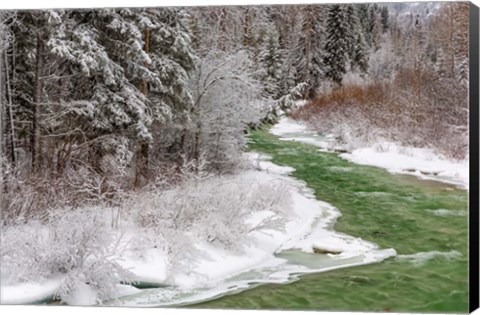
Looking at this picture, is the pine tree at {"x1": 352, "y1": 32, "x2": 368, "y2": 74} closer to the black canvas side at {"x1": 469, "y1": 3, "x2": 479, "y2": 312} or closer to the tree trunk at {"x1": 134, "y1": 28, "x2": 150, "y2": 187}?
the black canvas side at {"x1": 469, "y1": 3, "x2": 479, "y2": 312}

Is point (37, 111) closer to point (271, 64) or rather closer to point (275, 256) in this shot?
point (271, 64)

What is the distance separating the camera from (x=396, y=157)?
11.0 m

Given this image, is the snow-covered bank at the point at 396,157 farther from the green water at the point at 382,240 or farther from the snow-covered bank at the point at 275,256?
the snow-covered bank at the point at 275,256

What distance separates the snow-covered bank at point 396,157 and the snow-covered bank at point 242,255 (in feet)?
1.37

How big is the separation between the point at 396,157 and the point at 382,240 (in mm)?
903

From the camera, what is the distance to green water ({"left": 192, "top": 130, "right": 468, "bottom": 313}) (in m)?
10.6

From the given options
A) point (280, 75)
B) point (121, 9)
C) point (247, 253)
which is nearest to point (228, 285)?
point (247, 253)

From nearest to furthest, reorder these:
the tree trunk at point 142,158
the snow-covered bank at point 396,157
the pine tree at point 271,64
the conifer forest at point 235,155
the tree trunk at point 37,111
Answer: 1. the snow-covered bank at point 396,157
2. the conifer forest at point 235,155
3. the pine tree at point 271,64
4. the tree trunk at point 142,158
5. the tree trunk at point 37,111

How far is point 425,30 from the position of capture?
10812 millimetres

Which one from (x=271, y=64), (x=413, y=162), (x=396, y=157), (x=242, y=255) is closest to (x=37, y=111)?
(x=271, y=64)

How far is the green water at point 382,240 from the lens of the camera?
10609 millimetres

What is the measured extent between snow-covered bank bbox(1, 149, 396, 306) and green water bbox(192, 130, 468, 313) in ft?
0.39

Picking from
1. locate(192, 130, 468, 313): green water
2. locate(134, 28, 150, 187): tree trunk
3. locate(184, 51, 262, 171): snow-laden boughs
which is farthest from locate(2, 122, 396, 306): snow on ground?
locate(134, 28, 150, 187): tree trunk

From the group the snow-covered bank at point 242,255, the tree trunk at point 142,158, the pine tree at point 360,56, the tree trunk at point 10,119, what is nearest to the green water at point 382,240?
the snow-covered bank at point 242,255
